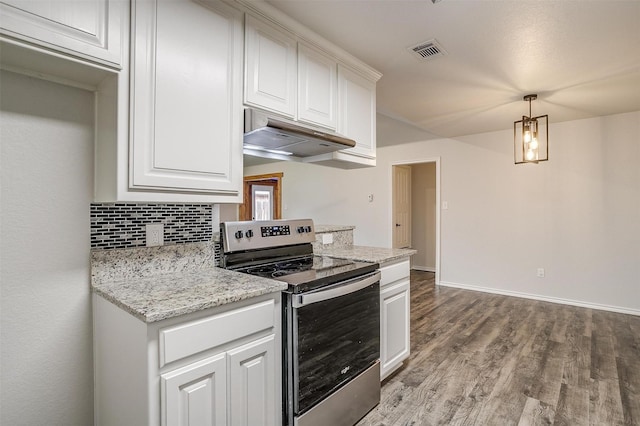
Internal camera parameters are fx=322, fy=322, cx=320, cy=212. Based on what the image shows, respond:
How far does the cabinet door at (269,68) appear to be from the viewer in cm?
168

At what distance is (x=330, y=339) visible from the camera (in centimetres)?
166

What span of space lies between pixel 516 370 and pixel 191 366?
2436mm

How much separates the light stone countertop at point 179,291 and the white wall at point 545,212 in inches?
166

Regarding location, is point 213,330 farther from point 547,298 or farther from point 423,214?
point 423,214

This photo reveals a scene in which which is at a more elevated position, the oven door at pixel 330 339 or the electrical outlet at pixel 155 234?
the electrical outlet at pixel 155 234

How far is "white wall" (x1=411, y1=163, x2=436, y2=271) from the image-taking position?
6.27m

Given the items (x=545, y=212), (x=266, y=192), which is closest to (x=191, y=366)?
(x=545, y=212)

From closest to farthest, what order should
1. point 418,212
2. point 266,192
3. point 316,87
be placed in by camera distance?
point 316,87 < point 418,212 < point 266,192

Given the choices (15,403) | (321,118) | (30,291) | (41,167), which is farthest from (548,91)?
(15,403)

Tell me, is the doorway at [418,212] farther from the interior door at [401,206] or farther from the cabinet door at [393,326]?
the cabinet door at [393,326]

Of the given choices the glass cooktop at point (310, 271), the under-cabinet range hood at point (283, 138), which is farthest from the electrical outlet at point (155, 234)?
the under-cabinet range hood at point (283, 138)

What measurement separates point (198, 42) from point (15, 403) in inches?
66.2

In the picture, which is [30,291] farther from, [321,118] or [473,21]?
[473,21]

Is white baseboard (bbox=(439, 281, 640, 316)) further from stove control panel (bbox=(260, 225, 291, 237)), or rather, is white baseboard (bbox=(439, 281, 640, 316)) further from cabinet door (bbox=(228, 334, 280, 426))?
cabinet door (bbox=(228, 334, 280, 426))
